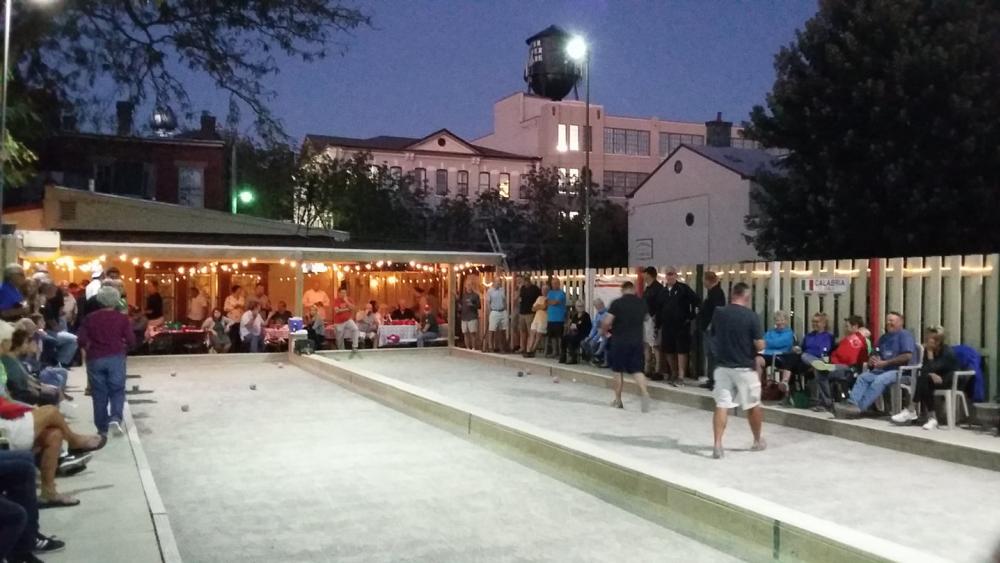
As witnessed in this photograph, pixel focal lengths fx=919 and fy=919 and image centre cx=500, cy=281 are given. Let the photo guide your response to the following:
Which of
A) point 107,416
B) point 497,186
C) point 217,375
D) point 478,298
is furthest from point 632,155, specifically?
point 107,416

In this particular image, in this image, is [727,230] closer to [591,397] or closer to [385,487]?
[591,397]

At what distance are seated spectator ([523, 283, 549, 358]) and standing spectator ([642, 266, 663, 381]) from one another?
146 inches

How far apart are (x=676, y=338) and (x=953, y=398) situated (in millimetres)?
4749

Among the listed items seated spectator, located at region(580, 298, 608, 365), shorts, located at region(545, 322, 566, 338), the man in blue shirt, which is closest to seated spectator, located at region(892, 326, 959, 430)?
the man in blue shirt

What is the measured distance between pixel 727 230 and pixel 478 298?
16.4 metres

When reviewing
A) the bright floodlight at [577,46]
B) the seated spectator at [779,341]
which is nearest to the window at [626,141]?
the bright floodlight at [577,46]

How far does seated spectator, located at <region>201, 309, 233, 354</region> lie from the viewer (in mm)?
20859

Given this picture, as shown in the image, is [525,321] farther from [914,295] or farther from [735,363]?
[735,363]

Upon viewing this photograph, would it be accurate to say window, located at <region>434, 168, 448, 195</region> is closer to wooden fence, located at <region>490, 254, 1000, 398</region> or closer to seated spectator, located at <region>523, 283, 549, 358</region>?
seated spectator, located at <region>523, 283, 549, 358</region>

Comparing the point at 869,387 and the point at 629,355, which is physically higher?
the point at 629,355

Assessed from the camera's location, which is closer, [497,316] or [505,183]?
[497,316]

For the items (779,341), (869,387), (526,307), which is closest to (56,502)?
(869,387)

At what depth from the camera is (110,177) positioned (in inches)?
1247

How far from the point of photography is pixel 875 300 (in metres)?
11.7
